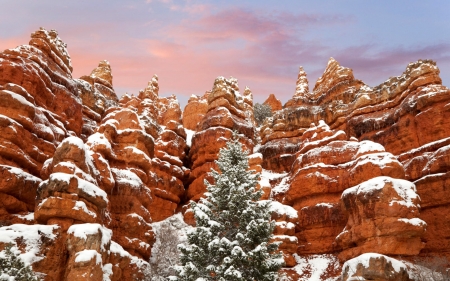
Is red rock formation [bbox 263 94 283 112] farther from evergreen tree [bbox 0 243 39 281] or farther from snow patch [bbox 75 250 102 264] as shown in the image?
evergreen tree [bbox 0 243 39 281]

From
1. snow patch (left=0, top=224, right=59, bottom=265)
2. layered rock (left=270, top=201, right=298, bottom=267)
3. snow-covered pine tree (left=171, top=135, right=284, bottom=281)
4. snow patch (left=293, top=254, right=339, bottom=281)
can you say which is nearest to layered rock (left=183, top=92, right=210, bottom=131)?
layered rock (left=270, top=201, right=298, bottom=267)

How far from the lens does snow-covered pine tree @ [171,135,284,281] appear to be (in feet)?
54.0

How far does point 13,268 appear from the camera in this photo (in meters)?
12.8

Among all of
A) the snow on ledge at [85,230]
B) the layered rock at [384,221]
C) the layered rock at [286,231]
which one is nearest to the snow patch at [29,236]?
the snow on ledge at [85,230]

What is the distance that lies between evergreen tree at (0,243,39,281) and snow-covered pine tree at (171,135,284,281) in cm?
645

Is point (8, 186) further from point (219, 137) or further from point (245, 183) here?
point (219, 137)

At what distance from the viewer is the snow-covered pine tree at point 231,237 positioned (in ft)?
54.0

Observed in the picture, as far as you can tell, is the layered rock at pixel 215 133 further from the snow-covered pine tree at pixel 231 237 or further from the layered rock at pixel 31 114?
the snow-covered pine tree at pixel 231 237

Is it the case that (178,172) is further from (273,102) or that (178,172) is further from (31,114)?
(273,102)

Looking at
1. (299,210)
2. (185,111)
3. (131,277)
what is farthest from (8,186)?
(185,111)

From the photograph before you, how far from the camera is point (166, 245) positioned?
104 ft

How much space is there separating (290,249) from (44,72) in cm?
2705

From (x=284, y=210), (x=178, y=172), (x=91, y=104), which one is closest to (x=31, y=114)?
(x=178, y=172)

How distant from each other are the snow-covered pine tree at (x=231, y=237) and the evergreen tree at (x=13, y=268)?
645 centimetres
